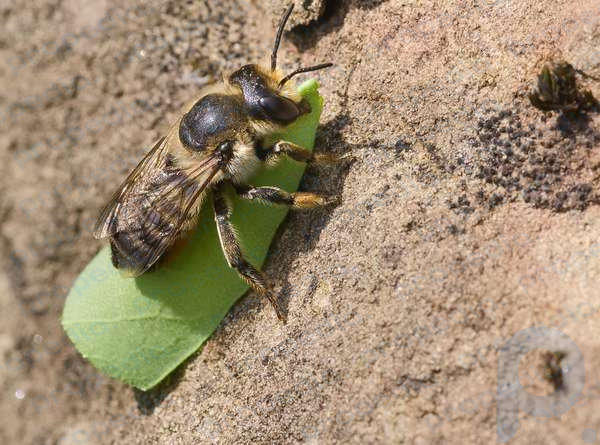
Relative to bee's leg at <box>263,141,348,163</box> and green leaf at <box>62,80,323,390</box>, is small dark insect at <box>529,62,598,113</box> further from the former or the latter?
green leaf at <box>62,80,323,390</box>

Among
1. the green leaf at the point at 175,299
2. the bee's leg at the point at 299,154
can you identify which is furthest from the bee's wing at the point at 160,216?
the bee's leg at the point at 299,154

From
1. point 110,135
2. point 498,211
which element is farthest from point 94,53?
point 498,211

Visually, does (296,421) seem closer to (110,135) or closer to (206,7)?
(110,135)

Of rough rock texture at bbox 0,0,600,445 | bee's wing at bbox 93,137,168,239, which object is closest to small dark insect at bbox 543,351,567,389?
rough rock texture at bbox 0,0,600,445

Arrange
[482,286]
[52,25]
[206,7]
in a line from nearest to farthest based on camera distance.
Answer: [482,286]
[206,7]
[52,25]

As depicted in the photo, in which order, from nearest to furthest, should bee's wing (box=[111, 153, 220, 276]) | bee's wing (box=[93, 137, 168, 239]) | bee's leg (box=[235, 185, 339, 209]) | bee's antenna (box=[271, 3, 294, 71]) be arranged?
bee's leg (box=[235, 185, 339, 209]), bee's wing (box=[111, 153, 220, 276]), bee's antenna (box=[271, 3, 294, 71]), bee's wing (box=[93, 137, 168, 239])

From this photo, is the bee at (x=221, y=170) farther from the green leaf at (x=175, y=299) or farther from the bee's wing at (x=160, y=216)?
the green leaf at (x=175, y=299)

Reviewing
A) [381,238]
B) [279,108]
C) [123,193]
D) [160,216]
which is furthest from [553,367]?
[123,193]
